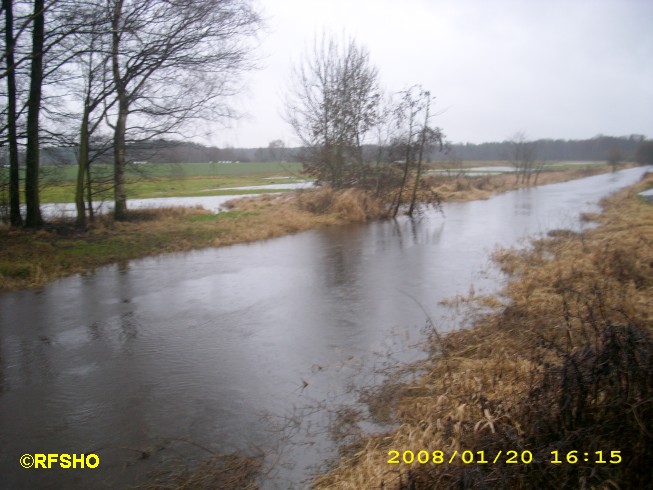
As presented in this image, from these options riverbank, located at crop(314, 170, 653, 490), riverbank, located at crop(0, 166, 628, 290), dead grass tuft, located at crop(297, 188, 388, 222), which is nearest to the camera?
riverbank, located at crop(314, 170, 653, 490)

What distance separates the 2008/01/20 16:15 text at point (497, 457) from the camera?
2.91 metres

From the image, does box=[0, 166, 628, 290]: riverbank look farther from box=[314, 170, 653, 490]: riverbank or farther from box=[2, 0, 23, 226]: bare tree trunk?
box=[314, 170, 653, 490]: riverbank

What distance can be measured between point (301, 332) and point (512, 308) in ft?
10.9

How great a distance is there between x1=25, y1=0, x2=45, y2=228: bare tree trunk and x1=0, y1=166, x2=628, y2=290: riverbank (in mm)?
692

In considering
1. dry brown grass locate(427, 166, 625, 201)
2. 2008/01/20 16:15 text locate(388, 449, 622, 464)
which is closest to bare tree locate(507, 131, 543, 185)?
dry brown grass locate(427, 166, 625, 201)

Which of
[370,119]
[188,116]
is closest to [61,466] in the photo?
[188,116]

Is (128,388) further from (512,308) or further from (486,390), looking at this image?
(512,308)

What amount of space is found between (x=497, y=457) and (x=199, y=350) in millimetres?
Result: 4451

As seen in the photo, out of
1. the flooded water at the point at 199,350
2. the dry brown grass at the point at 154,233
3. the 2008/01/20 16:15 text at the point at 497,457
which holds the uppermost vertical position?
the dry brown grass at the point at 154,233

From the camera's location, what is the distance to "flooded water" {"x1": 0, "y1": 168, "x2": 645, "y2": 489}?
14.1 ft

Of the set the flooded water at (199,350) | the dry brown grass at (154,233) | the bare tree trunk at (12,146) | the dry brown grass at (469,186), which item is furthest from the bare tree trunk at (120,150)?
the dry brown grass at (469,186)

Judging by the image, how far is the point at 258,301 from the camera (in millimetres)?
8922

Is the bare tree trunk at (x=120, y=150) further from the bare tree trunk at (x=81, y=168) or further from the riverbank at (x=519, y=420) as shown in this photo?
the riverbank at (x=519, y=420)
